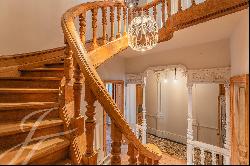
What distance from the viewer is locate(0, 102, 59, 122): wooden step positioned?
2041 millimetres

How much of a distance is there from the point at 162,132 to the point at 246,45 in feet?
21.3

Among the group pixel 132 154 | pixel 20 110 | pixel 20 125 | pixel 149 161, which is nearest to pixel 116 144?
pixel 132 154

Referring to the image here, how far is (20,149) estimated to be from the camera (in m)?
1.68

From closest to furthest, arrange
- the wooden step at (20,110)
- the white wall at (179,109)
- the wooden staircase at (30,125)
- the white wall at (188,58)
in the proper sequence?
the wooden staircase at (30,125), the wooden step at (20,110), the white wall at (188,58), the white wall at (179,109)

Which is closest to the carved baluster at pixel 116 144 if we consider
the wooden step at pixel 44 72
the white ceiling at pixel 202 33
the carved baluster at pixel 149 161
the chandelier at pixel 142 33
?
the carved baluster at pixel 149 161

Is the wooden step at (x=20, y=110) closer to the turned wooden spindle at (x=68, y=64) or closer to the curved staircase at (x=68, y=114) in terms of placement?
the curved staircase at (x=68, y=114)

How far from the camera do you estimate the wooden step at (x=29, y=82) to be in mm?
2711

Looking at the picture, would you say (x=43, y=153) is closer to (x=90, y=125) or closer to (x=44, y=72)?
(x=90, y=125)

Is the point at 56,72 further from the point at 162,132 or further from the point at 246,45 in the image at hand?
the point at 162,132

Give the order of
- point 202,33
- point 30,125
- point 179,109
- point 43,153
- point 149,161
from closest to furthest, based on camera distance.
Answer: point 149,161 → point 43,153 → point 30,125 → point 202,33 → point 179,109

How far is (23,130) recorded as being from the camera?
1.81 metres

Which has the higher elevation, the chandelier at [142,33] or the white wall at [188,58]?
the chandelier at [142,33]

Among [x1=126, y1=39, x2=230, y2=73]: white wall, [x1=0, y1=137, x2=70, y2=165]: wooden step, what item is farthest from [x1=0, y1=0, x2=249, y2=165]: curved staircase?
[x1=126, y1=39, x2=230, y2=73]: white wall

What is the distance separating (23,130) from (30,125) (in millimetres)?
108
